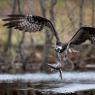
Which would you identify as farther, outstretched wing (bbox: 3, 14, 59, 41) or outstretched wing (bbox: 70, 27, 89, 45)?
outstretched wing (bbox: 70, 27, 89, 45)

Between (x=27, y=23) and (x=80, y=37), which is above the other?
(x=27, y=23)

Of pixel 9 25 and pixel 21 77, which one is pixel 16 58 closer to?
pixel 21 77

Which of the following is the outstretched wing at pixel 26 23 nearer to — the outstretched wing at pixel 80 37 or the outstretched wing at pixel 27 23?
the outstretched wing at pixel 27 23

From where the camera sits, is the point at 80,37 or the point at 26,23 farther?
the point at 80,37

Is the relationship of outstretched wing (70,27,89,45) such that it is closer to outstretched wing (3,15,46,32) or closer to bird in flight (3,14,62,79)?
→ bird in flight (3,14,62,79)

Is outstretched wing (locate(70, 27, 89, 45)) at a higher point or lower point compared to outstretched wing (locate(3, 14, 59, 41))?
lower

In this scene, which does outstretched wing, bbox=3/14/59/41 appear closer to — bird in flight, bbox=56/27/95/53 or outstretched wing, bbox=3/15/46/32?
outstretched wing, bbox=3/15/46/32

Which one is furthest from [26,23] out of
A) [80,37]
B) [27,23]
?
[80,37]

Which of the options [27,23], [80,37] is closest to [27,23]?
[27,23]

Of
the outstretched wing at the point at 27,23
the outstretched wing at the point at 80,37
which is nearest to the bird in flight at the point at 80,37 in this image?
the outstretched wing at the point at 80,37

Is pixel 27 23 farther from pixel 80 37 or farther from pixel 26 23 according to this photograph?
pixel 80 37

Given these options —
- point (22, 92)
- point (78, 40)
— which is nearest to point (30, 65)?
point (78, 40)

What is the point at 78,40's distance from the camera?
31.6ft

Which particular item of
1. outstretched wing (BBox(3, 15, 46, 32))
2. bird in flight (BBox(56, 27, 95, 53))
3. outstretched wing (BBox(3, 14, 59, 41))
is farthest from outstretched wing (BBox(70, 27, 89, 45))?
outstretched wing (BBox(3, 15, 46, 32))
